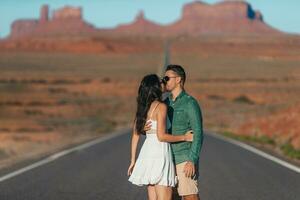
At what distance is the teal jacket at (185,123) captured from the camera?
6910mm

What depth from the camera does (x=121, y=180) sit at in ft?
43.9

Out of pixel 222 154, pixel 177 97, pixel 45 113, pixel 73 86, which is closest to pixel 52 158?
pixel 222 154

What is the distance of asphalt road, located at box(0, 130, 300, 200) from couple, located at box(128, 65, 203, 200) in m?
3.99

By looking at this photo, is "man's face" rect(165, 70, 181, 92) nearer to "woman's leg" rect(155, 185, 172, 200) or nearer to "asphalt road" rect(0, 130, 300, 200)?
"woman's leg" rect(155, 185, 172, 200)

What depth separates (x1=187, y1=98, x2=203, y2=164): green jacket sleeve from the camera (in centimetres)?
689

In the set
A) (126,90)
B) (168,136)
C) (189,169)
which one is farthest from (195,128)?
(126,90)

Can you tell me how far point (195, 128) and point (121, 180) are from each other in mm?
6614

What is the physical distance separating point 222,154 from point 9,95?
48.7 m

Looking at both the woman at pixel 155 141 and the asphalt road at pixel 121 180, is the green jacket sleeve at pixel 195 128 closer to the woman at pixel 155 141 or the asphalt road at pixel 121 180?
the woman at pixel 155 141

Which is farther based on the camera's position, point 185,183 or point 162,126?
point 185,183

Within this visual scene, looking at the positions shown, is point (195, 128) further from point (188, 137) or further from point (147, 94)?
point (147, 94)

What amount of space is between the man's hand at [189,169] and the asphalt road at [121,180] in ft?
13.6

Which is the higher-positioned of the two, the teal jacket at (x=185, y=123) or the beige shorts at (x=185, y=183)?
the teal jacket at (x=185, y=123)

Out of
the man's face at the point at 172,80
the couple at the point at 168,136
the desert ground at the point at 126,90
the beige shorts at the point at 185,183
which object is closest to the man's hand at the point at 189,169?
the couple at the point at 168,136
